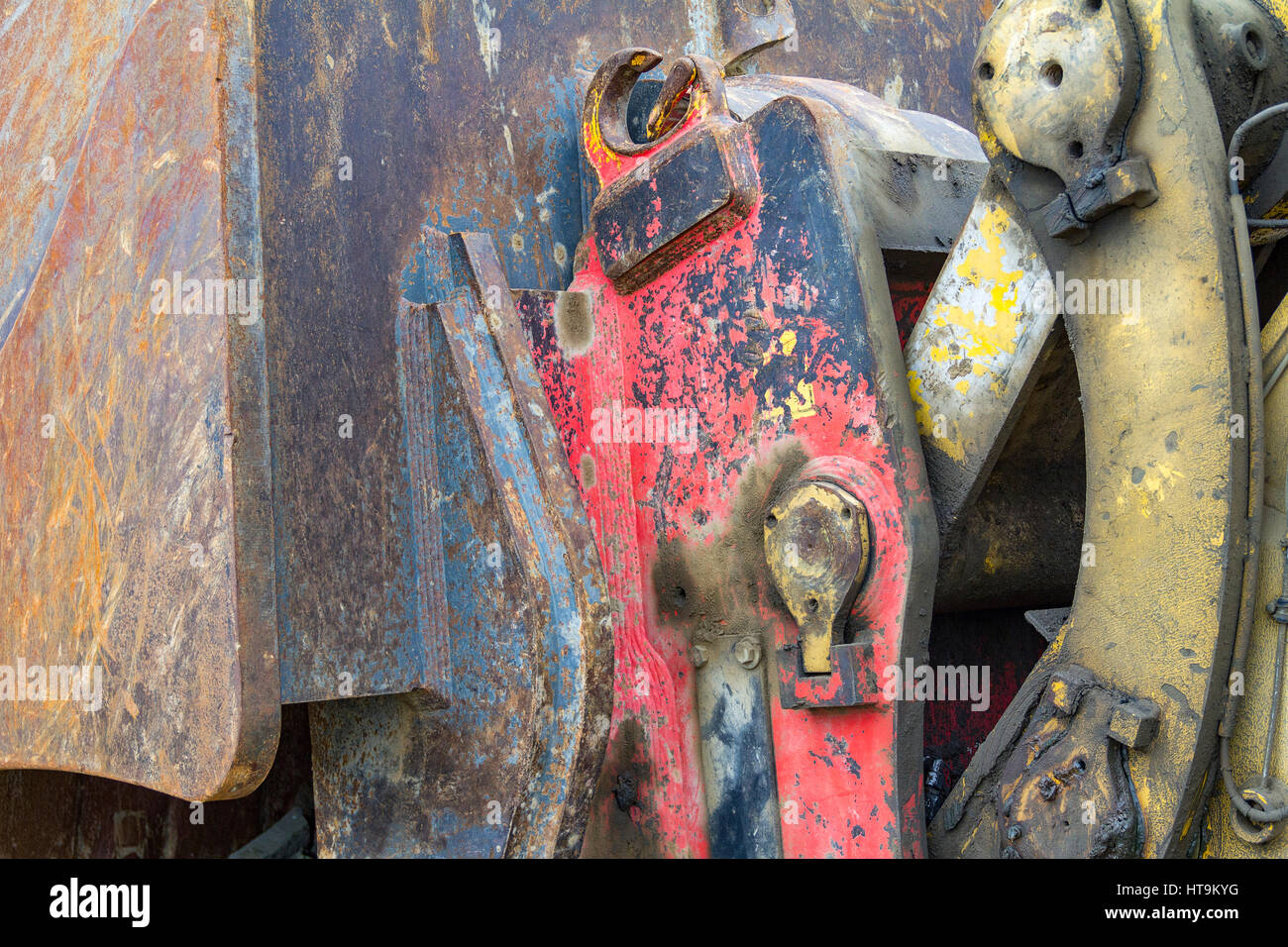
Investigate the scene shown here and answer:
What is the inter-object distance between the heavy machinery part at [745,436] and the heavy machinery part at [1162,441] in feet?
0.70

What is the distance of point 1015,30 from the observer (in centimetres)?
162

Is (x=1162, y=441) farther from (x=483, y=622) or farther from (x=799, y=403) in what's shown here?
(x=483, y=622)

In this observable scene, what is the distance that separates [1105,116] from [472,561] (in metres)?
0.99

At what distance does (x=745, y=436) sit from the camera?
189 cm

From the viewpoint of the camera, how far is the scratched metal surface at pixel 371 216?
182 cm

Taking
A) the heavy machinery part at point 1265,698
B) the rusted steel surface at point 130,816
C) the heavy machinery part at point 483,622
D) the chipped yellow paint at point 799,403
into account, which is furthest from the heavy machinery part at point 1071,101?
the rusted steel surface at point 130,816

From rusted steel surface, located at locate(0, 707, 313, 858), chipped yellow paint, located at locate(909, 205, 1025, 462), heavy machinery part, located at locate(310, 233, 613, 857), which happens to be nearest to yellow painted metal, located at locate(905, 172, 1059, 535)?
chipped yellow paint, located at locate(909, 205, 1025, 462)

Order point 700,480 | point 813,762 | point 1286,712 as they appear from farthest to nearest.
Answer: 1. point 700,480
2. point 813,762
3. point 1286,712

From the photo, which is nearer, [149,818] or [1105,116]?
[1105,116]

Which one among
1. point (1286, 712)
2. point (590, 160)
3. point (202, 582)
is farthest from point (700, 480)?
point (1286, 712)

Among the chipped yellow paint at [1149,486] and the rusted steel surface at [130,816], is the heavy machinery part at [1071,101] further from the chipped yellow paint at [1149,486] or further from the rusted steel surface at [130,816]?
the rusted steel surface at [130,816]

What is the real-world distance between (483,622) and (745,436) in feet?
1.47

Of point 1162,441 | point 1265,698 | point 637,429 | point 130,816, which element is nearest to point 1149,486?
point 1162,441
